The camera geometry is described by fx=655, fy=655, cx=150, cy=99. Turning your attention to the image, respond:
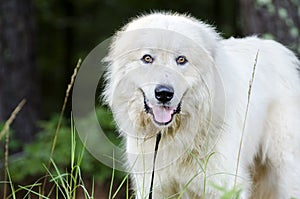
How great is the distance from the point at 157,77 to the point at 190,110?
1.29ft

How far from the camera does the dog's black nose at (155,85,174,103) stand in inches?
145

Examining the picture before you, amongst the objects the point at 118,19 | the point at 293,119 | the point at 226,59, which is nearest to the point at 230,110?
the point at 226,59

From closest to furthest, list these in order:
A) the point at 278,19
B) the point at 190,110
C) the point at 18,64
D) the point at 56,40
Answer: the point at 190,110
the point at 278,19
the point at 18,64
the point at 56,40

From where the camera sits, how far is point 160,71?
3.80m

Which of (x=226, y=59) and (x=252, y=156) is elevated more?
(x=226, y=59)

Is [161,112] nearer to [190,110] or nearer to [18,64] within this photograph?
[190,110]

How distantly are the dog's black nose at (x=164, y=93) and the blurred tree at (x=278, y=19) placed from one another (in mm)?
2552

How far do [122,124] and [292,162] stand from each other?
4.28 ft

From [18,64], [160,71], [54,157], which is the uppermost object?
[160,71]

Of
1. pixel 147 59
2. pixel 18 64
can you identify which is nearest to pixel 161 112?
pixel 147 59

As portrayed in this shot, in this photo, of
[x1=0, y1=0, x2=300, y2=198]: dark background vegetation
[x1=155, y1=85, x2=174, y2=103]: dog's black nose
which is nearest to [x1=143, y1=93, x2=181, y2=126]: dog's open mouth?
[x1=155, y1=85, x2=174, y2=103]: dog's black nose

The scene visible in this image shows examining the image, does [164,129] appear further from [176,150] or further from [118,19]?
[118,19]

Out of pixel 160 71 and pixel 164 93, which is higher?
pixel 160 71

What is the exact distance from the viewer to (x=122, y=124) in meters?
4.26
